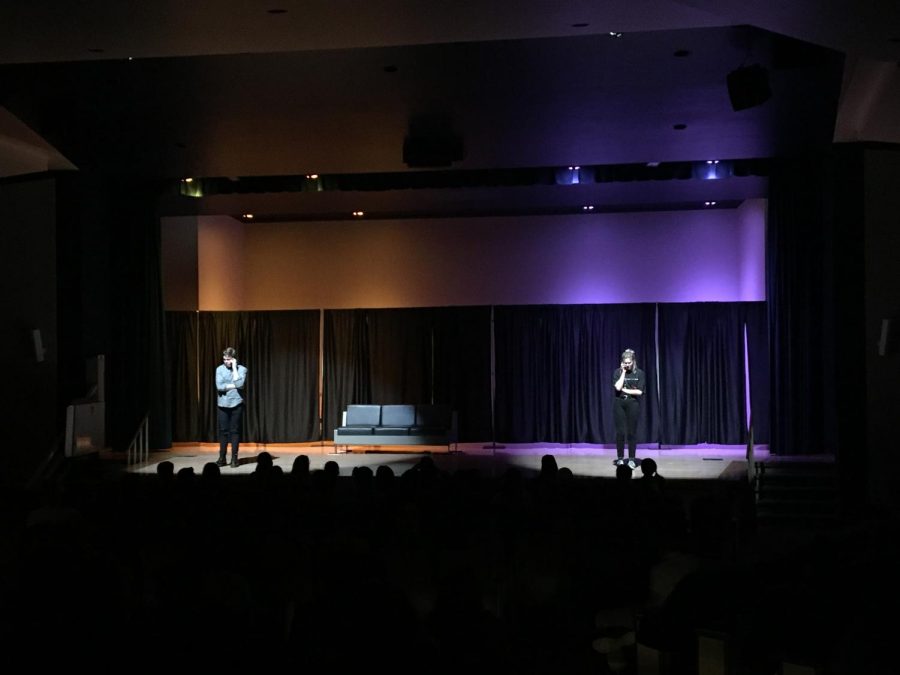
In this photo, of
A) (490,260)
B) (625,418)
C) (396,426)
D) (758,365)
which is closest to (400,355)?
(396,426)

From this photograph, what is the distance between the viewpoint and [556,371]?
1548cm

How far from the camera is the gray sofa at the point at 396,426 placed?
1452 cm

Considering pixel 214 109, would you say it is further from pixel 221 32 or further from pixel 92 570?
pixel 92 570

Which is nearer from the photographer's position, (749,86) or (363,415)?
(749,86)

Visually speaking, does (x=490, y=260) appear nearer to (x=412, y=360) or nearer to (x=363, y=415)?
(x=412, y=360)

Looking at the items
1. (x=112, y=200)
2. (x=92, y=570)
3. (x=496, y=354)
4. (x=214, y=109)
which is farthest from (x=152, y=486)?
(x=496, y=354)

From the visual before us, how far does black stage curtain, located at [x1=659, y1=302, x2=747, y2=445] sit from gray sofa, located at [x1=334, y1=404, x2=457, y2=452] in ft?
11.6

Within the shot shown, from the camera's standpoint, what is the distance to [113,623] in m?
3.82

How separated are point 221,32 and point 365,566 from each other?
14.3 ft

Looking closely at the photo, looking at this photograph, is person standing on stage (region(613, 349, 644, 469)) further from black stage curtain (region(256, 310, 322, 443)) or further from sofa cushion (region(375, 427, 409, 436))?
black stage curtain (region(256, 310, 322, 443))

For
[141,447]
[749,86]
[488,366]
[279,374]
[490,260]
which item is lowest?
[141,447]

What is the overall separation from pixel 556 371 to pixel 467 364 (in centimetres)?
150

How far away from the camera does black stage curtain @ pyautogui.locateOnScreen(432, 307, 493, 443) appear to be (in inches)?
610

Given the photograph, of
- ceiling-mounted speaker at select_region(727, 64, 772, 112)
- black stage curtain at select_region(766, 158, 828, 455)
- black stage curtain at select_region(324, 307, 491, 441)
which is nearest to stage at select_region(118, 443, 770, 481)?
black stage curtain at select_region(766, 158, 828, 455)
